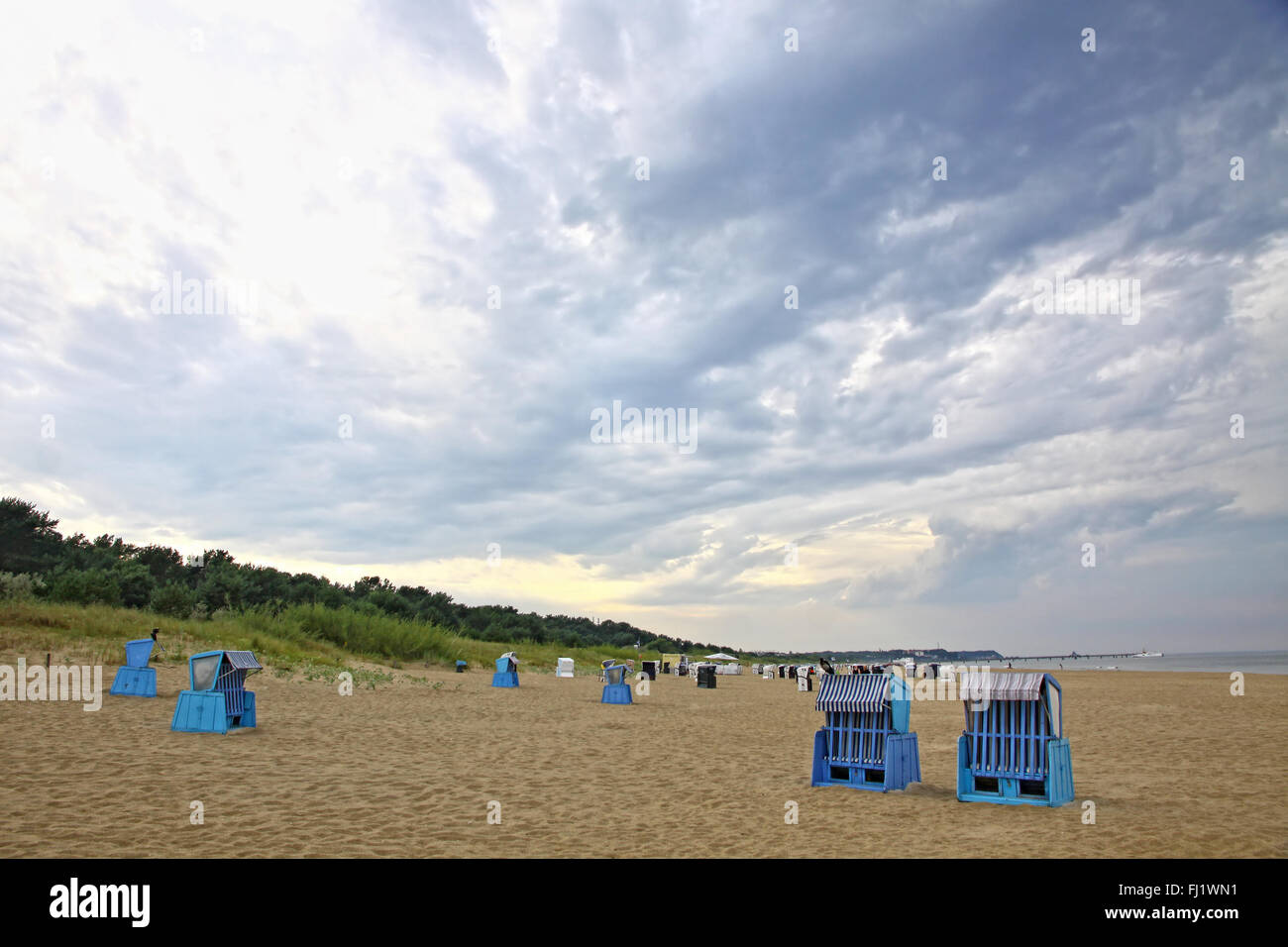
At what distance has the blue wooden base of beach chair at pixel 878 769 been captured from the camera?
34.0 ft

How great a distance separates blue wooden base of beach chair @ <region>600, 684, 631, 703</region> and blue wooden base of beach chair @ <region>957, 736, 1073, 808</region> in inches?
666

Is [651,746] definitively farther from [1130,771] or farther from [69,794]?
[69,794]

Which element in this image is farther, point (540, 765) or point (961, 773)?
point (540, 765)

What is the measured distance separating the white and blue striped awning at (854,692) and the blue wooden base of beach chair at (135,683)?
14251 millimetres

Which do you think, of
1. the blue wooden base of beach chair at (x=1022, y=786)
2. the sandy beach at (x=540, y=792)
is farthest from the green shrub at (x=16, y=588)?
the blue wooden base of beach chair at (x=1022, y=786)

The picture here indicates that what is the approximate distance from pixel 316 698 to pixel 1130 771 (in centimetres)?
1745

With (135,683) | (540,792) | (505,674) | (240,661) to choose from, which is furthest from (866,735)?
(505,674)

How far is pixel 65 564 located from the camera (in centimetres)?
4366

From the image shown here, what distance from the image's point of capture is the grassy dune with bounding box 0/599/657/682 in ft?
67.5

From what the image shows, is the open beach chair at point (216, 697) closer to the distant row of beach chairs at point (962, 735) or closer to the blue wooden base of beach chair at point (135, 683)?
the distant row of beach chairs at point (962, 735)

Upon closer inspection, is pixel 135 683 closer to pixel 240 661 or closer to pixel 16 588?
pixel 240 661

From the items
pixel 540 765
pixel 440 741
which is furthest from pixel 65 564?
pixel 540 765

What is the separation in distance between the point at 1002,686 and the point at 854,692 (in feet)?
6.25
